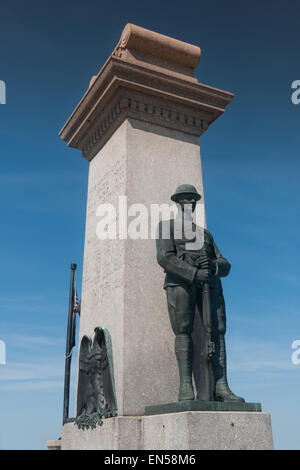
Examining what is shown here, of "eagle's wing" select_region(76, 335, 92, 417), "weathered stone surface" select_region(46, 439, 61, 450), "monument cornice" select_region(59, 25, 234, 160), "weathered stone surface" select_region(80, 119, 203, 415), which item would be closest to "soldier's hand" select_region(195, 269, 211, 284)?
"weathered stone surface" select_region(80, 119, 203, 415)

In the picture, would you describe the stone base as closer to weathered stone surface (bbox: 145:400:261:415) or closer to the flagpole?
weathered stone surface (bbox: 145:400:261:415)

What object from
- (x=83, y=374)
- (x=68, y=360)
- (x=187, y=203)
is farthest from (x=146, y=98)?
(x=68, y=360)

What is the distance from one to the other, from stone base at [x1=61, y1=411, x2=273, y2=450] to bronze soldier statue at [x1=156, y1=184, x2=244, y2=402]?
15.7 inches

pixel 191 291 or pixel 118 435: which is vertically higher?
pixel 191 291

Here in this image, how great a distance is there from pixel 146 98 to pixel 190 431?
5.96m

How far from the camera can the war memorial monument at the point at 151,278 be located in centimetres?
626

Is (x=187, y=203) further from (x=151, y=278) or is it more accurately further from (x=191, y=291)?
(x=191, y=291)

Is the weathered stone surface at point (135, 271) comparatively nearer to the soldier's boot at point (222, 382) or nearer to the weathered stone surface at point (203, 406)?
the weathered stone surface at point (203, 406)

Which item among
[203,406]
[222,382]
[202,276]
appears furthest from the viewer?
[202,276]

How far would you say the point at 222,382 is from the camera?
658 centimetres

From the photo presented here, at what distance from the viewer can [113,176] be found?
880cm

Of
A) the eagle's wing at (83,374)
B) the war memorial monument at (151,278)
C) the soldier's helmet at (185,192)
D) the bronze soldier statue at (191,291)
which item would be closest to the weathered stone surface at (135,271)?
the war memorial monument at (151,278)

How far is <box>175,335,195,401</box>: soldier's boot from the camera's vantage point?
636 centimetres
